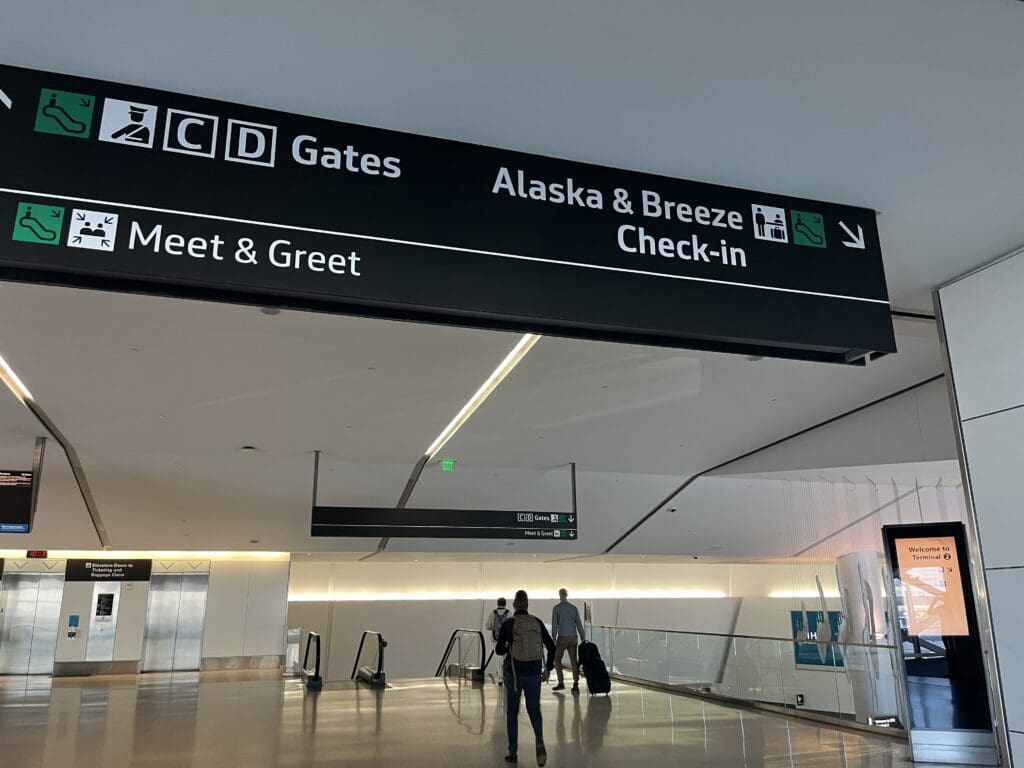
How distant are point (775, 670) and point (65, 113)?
405 inches

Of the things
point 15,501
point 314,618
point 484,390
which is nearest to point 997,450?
point 484,390

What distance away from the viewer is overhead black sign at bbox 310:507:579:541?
980cm

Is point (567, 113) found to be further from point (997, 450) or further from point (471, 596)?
point (471, 596)

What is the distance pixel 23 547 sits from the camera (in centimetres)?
1520

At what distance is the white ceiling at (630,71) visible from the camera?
222 centimetres

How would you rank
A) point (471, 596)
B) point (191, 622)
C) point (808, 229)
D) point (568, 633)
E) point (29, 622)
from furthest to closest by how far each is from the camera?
1. point (471, 596)
2. point (191, 622)
3. point (29, 622)
4. point (568, 633)
5. point (808, 229)

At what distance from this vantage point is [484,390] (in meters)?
7.71

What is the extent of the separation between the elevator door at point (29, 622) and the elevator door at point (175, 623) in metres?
1.89

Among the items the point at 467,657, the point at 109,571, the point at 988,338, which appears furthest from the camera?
the point at 109,571

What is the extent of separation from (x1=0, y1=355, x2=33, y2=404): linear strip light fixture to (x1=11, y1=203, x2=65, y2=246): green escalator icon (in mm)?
4976

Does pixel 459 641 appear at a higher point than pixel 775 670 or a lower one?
higher

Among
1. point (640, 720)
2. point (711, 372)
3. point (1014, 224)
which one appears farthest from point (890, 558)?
point (1014, 224)

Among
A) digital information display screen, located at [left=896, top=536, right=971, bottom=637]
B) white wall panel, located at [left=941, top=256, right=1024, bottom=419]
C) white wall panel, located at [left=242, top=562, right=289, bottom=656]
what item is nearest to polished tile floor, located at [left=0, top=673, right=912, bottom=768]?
digital information display screen, located at [left=896, top=536, right=971, bottom=637]

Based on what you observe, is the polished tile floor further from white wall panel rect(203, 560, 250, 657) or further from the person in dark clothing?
white wall panel rect(203, 560, 250, 657)
